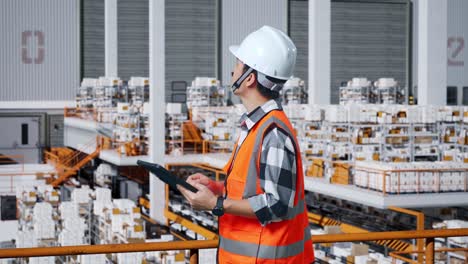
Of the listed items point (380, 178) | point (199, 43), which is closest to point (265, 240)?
point (380, 178)

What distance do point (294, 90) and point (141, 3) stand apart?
9.39m

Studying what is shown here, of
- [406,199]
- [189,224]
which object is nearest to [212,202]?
[406,199]

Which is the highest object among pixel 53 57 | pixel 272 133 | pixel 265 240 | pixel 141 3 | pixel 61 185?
pixel 141 3

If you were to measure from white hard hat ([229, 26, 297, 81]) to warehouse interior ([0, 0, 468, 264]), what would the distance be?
112 centimetres

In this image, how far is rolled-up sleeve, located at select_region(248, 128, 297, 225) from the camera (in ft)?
8.26

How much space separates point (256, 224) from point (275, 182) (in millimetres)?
172

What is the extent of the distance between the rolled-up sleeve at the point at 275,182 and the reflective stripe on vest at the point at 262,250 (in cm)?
9

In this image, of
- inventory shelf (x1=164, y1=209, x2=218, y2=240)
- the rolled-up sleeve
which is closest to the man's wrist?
the rolled-up sleeve

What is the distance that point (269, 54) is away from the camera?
2672mm

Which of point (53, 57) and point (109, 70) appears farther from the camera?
point (53, 57)

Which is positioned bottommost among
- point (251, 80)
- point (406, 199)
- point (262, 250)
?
point (406, 199)

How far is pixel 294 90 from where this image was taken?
89.6 feet

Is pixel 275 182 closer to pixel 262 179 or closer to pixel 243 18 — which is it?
pixel 262 179

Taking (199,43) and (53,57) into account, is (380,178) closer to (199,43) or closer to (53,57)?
(199,43)
